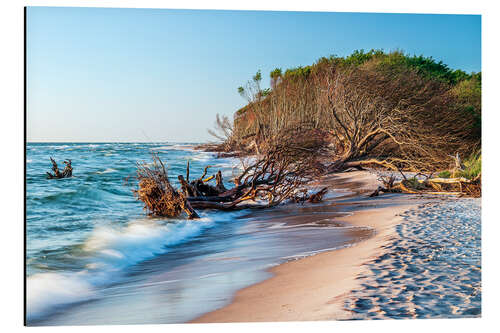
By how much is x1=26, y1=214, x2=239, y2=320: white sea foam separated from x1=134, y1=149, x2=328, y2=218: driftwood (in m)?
0.29

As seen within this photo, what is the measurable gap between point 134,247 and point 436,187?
477 cm

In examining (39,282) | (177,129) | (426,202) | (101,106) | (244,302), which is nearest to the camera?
(244,302)

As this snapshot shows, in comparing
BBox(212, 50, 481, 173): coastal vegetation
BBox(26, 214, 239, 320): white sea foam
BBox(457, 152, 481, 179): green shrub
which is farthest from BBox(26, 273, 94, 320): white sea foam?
BBox(457, 152, 481, 179): green shrub

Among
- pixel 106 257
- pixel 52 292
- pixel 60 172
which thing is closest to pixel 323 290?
pixel 52 292

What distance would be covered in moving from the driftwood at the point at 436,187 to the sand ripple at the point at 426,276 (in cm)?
130

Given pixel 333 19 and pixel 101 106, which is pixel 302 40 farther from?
pixel 101 106

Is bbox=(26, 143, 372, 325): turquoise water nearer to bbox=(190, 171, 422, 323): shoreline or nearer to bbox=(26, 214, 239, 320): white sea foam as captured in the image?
bbox=(26, 214, 239, 320): white sea foam

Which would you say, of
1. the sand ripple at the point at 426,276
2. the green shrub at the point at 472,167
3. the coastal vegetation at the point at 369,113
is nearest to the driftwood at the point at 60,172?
the coastal vegetation at the point at 369,113

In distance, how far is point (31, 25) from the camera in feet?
14.2

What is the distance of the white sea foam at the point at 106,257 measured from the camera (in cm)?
391

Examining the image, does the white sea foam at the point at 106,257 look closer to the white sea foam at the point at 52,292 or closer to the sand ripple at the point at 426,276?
the white sea foam at the point at 52,292
